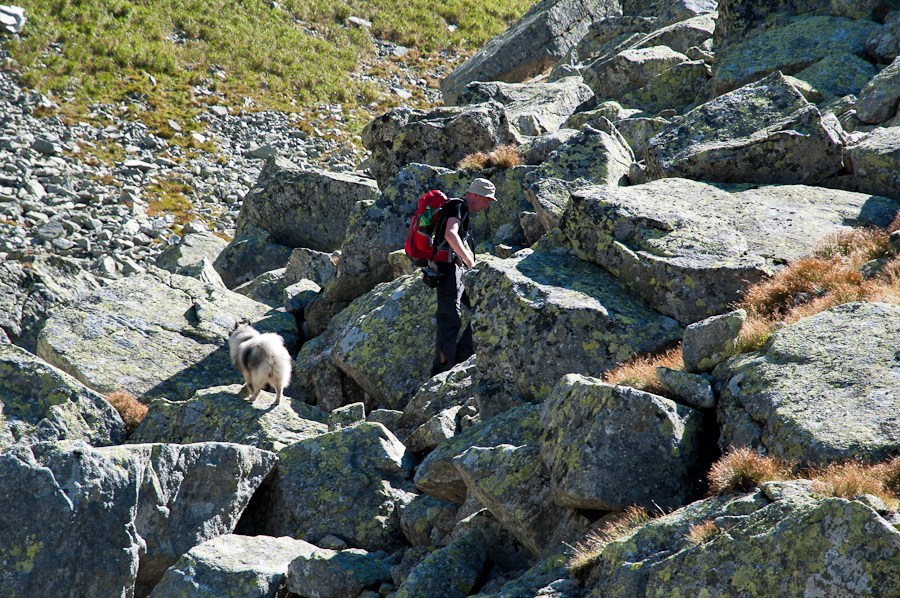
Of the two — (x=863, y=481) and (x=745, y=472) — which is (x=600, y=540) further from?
(x=863, y=481)

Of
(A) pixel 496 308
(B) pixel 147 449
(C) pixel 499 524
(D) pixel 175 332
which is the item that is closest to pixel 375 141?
(D) pixel 175 332

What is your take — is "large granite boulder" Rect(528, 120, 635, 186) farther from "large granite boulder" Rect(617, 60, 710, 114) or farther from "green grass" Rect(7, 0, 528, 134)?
"green grass" Rect(7, 0, 528, 134)

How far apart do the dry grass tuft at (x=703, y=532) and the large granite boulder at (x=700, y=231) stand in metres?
5.06

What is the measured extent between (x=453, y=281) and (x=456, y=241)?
101cm

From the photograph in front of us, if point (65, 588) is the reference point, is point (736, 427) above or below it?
above

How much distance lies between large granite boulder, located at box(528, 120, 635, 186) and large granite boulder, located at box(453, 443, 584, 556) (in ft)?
26.1

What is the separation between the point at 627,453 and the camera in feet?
24.2

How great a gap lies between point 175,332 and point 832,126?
49.7ft

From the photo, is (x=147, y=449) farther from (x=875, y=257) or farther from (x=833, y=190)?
(x=833, y=190)

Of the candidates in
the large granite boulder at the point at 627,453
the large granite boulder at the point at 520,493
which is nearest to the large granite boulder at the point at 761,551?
the large granite boulder at the point at 627,453

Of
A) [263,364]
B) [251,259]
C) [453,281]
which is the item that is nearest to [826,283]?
[453,281]

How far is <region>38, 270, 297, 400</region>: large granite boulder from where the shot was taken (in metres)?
15.5

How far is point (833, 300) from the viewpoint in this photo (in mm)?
8758

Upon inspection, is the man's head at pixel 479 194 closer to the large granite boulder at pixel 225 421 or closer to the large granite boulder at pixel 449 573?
the large granite boulder at pixel 225 421
